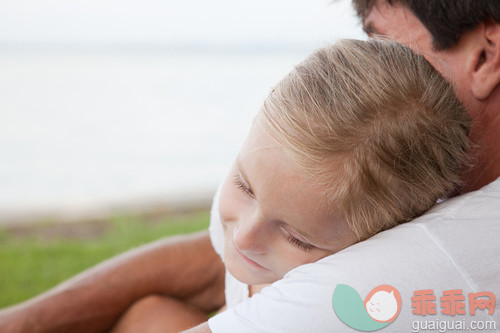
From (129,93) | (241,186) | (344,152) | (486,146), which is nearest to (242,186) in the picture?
(241,186)

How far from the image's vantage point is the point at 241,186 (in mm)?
1402

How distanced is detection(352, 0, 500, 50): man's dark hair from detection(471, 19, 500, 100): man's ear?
3cm

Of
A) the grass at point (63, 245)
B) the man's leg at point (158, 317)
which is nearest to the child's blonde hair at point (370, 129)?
the man's leg at point (158, 317)

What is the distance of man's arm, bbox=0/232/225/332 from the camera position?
2041 millimetres

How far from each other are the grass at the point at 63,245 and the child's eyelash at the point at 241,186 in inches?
87.0

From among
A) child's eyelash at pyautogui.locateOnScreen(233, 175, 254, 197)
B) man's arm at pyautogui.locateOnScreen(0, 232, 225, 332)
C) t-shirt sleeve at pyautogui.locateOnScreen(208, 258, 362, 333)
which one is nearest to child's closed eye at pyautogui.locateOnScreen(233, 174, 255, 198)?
child's eyelash at pyautogui.locateOnScreen(233, 175, 254, 197)

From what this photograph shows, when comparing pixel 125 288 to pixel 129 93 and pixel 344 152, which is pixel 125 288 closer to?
pixel 344 152

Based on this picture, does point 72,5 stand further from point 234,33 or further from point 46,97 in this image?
point 46,97

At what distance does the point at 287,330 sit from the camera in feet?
3.77

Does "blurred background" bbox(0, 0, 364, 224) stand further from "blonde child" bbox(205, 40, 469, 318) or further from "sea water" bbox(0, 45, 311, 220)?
"blonde child" bbox(205, 40, 469, 318)

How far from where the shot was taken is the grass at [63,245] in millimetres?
3383

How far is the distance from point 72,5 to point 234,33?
4763 millimetres

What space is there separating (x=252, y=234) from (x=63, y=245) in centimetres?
280

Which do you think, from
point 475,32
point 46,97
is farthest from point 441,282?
point 46,97
